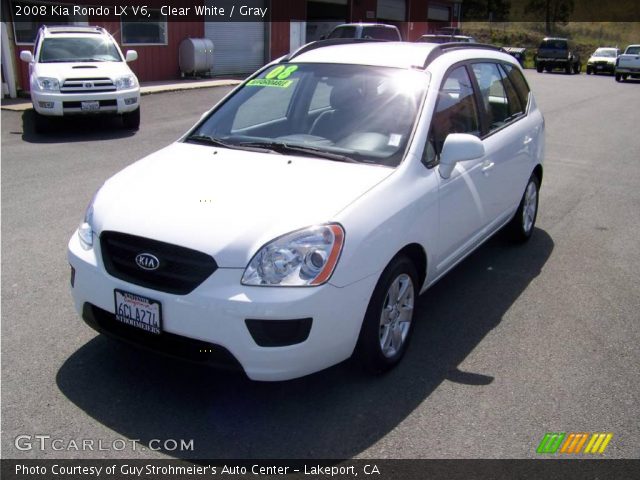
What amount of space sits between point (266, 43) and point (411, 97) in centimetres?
2265

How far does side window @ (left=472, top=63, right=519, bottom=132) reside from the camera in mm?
5066

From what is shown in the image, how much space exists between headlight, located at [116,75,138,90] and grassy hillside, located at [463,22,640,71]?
3698 centimetres

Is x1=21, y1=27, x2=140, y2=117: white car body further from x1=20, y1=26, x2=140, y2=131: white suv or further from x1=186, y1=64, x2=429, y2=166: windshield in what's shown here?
x1=186, y1=64, x2=429, y2=166: windshield

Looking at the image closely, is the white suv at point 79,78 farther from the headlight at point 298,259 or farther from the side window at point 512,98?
the headlight at point 298,259

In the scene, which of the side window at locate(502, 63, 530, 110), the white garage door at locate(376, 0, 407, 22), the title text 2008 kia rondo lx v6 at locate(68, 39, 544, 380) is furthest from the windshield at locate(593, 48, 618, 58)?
the title text 2008 kia rondo lx v6 at locate(68, 39, 544, 380)

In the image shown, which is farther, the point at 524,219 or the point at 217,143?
the point at 524,219

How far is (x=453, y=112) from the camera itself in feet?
14.7

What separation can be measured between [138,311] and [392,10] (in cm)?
3447

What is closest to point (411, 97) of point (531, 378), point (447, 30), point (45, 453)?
point (531, 378)

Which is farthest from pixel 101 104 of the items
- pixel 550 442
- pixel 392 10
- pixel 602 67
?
pixel 602 67

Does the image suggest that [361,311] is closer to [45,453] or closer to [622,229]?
[45,453]

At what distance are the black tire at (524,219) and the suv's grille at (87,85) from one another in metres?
8.27

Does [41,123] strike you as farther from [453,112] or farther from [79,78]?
[453,112]

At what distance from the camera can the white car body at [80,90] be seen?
1134cm
